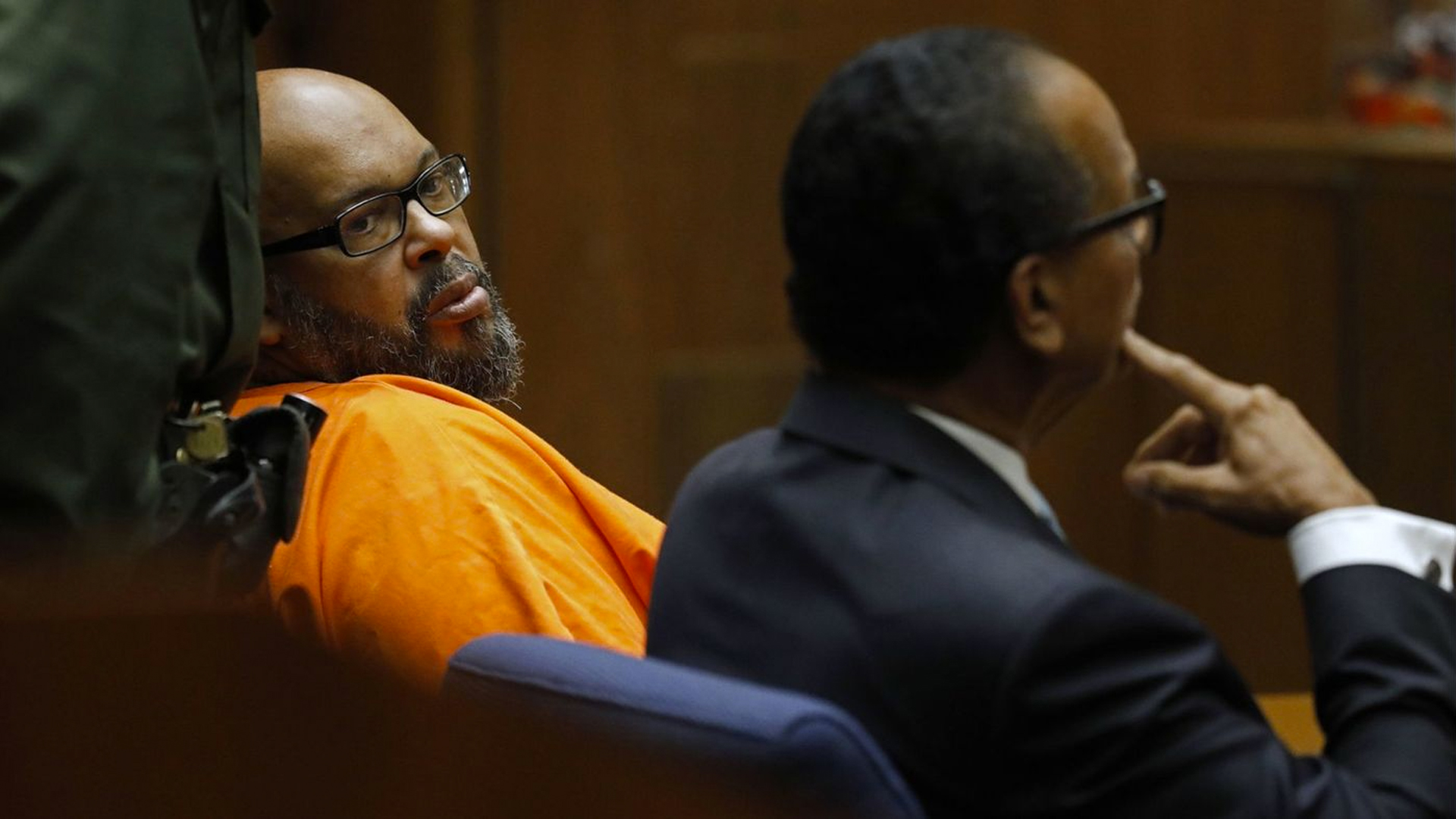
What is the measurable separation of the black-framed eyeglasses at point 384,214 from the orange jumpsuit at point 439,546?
22 cm

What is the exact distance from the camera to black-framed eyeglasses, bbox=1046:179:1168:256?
1269 mm

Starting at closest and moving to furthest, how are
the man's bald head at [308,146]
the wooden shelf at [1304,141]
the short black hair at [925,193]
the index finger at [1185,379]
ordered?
the short black hair at [925,193]
the index finger at [1185,379]
the man's bald head at [308,146]
the wooden shelf at [1304,141]

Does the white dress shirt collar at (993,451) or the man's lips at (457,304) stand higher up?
the white dress shirt collar at (993,451)

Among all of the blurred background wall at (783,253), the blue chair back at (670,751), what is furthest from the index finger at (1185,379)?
the blurred background wall at (783,253)

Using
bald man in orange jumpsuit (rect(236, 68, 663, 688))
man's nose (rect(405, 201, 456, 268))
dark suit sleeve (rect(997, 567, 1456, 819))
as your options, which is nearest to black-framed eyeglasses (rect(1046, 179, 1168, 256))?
dark suit sleeve (rect(997, 567, 1456, 819))

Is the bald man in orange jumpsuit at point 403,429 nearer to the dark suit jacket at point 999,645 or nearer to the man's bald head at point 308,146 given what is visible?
the man's bald head at point 308,146

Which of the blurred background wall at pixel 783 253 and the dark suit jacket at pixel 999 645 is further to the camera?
the blurred background wall at pixel 783 253

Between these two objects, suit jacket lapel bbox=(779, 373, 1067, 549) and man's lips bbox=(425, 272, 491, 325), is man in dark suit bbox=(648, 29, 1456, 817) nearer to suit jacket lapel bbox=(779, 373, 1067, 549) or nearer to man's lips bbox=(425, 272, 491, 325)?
suit jacket lapel bbox=(779, 373, 1067, 549)

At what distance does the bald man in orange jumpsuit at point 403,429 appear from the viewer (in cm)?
171

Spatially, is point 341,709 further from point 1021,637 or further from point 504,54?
point 504,54

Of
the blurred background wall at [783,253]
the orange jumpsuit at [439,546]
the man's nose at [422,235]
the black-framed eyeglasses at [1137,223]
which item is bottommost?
the blurred background wall at [783,253]

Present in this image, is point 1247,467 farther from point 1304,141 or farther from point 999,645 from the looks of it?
point 1304,141

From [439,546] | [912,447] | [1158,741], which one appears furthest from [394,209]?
[1158,741]

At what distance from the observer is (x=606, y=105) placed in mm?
4031
